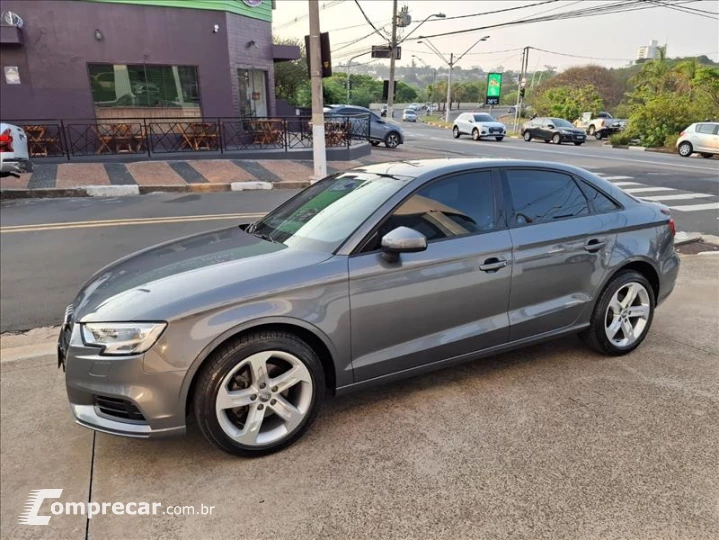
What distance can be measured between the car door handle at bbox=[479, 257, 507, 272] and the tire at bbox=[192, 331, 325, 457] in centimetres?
122

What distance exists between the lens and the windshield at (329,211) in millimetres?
3207

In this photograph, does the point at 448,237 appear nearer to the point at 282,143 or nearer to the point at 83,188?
the point at 83,188

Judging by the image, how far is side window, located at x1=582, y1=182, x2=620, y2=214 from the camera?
12.9 ft

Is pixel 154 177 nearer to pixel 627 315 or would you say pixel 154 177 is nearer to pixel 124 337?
pixel 124 337

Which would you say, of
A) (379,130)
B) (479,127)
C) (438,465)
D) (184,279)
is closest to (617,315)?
(438,465)

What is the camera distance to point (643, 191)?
A: 500 inches

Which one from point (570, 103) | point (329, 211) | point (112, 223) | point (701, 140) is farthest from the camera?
point (570, 103)

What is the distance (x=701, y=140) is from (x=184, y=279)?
936 inches

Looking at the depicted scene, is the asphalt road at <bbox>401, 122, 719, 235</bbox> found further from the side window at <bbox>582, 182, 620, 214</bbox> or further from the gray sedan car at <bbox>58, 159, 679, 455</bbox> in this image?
the gray sedan car at <bbox>58, 159, 679, 455</bbox>

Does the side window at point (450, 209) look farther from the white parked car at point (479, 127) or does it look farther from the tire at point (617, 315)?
the white parked car at point (479, 127)

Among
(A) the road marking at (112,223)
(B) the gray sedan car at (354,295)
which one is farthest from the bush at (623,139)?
(B) the gray sedan car at (354,295)

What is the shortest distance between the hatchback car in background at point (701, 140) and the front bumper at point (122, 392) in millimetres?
22146

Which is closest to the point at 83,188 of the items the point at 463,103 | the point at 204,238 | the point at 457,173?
the point at 204,238

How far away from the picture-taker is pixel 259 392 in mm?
2805
